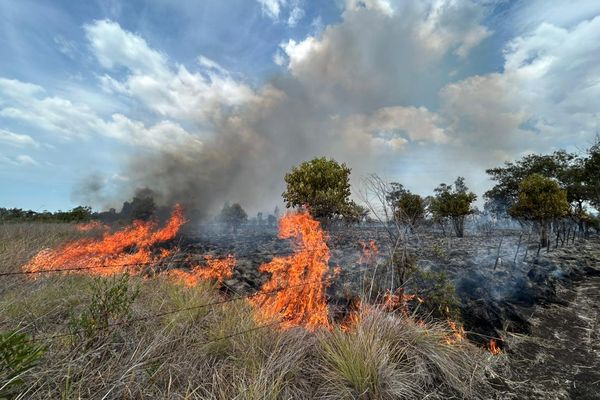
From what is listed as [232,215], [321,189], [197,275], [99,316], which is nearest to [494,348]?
[99,316]

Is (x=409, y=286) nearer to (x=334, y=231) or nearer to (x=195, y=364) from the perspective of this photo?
(x=195, y=364)

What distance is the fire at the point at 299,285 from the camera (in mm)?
5273

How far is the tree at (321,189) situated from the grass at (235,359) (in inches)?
369

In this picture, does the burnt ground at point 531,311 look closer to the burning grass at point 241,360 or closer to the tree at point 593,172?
the burning grass at point 241,360

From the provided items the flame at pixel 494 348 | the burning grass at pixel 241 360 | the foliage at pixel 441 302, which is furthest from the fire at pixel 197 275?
the flame at pixel 494 348

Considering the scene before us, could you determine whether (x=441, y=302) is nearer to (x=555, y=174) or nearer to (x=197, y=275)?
(x=197, y=275)

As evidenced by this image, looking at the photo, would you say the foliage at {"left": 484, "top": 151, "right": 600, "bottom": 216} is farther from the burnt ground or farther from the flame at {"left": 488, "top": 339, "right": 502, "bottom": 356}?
the flame at {"left": 488, "top": 339, "right": 502, "bottom": 356}

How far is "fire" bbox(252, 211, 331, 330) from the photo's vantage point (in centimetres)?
527

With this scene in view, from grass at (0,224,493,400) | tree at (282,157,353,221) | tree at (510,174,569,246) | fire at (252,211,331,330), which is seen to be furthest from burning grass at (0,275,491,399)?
tree at (510,174,569,246)

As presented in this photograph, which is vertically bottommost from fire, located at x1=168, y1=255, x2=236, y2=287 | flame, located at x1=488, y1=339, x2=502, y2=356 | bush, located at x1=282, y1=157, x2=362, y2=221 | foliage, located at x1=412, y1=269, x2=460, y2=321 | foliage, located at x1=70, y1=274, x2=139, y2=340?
flame, located at x1=488, y1=339, x2=502, y2=356

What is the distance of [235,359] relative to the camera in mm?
3658

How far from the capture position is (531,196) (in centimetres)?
2033

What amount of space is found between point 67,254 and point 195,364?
9.04 metres

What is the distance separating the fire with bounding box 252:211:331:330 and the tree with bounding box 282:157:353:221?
0.75 meters
